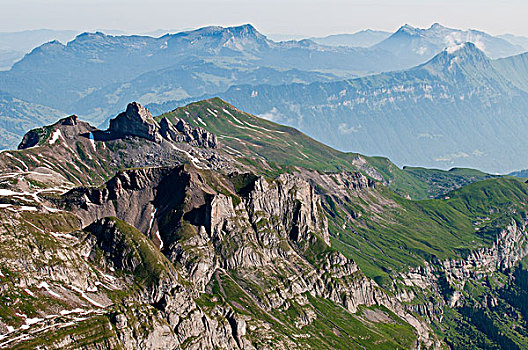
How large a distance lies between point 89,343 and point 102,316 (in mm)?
12809

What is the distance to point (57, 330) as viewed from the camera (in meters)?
187

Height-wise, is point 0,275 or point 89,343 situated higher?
point 0,275

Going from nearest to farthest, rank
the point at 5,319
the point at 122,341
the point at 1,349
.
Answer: the point at 1,349, the point at 5,319, the point at 122,341

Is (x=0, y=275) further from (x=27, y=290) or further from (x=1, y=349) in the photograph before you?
(x=1, y=349)

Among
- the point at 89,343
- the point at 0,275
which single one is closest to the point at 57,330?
the point at 89,343

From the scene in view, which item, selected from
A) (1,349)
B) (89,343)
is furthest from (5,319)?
(89,343)

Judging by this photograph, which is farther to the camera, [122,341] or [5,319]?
[122,341]

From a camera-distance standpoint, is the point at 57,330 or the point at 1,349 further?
the point at 57,330

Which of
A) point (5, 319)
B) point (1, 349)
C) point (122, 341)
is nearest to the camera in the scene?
point (1, 349)

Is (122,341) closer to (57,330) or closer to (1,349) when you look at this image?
(57,330)

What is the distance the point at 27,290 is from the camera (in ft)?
652

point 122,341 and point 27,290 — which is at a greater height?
point 27,290

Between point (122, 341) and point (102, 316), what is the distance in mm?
10348

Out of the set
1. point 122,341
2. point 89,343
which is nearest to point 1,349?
point 89,343
